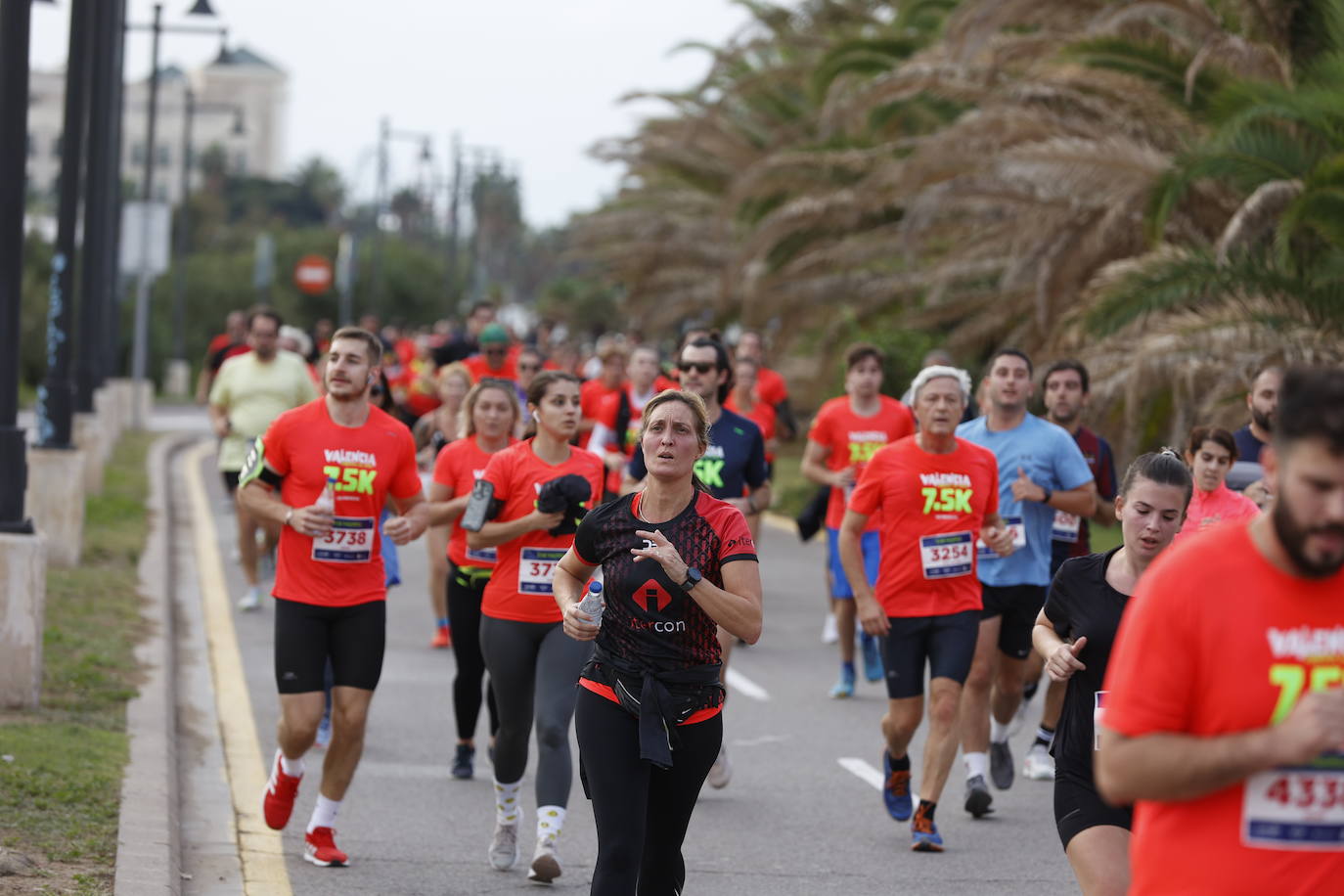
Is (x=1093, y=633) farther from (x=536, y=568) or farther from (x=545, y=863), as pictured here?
(x=536, y=568)

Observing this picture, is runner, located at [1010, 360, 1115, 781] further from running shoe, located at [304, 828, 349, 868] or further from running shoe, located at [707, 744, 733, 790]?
running shoe, located at [304, 828, 349, 868]

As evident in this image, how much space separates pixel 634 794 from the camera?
5484 mm

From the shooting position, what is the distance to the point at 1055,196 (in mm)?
17828

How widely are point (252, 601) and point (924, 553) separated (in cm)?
717

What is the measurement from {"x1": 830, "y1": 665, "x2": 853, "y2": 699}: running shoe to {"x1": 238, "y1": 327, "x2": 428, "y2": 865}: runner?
15.1 feet

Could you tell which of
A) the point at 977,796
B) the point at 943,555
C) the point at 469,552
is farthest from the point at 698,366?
the point at 977,796

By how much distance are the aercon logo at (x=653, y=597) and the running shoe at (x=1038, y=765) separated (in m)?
4.46

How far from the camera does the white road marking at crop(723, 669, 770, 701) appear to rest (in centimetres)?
1168

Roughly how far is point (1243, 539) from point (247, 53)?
17334cm

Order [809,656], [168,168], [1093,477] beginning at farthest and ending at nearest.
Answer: [168,168] < [809,656] < [1093,477]

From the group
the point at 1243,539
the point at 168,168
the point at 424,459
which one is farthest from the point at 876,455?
the point at 168,168

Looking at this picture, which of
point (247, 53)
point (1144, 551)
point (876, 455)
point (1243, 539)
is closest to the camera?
point (1243, 539)

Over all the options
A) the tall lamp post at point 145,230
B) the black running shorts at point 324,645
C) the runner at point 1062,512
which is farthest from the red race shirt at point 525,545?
the tall lamp post at point 145,230

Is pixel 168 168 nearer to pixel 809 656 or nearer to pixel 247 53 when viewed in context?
pixel 247 53
